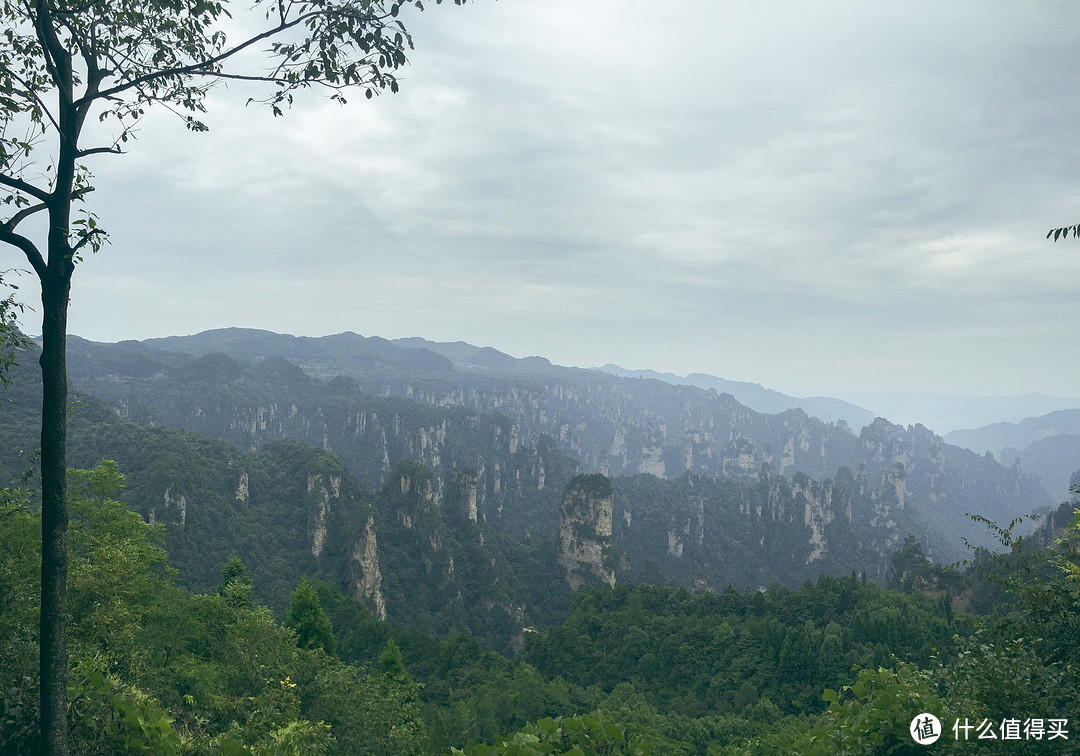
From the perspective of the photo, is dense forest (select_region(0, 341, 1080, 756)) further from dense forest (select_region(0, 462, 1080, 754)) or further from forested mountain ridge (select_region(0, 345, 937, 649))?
forested mountain ridge (select_region(0, 345, 937, 649))

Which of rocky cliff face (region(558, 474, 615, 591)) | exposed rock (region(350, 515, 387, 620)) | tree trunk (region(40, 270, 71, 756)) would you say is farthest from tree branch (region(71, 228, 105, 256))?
rocky cliff face (region(558, 474, 615, 591))

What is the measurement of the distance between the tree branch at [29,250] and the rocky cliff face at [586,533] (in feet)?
394

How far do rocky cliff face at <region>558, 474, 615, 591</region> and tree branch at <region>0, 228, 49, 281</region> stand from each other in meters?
120

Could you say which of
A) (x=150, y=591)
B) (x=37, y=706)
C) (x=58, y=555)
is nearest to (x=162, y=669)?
(x=150, y=591)

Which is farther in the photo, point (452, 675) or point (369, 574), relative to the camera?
point (369, 574)

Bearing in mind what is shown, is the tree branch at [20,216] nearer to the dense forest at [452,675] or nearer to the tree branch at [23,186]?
the tree branch at [23,186]

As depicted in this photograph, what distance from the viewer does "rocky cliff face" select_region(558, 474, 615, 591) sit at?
12194 cm

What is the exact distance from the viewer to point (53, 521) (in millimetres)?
8156

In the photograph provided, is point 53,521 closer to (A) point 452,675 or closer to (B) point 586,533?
(A) point 452,675

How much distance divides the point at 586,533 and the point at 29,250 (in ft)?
402

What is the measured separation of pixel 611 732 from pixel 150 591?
20.0 meters

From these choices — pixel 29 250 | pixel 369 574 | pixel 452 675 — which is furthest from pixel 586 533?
pixel 29 250

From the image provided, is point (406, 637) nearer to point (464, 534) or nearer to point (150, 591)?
point (150, 591)

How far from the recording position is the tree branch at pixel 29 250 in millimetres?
8086
